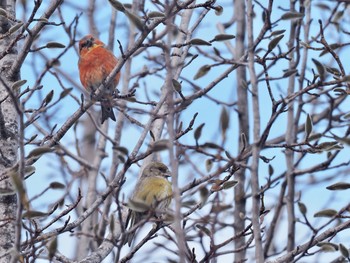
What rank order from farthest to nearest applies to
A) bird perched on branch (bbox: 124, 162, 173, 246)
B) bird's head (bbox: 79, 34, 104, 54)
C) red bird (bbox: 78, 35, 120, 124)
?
1. bird's head (bbox: 79, 34, 104, 54)
2. red bird (bbox: 78, 35, 120, 124)
3. bird perched on branch (bbox: 124, 162, 173, 246)

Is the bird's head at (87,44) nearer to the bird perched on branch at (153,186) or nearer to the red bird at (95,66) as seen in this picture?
the red bird at (95,66)

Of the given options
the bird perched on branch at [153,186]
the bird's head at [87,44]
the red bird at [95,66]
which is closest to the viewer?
the bird perched on branch at [153,186]

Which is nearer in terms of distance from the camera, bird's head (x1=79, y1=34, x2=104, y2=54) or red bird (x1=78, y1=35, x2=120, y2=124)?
red bird (x1=78, y1=35, x2=120, y2=124)

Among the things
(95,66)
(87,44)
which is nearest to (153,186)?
(95,66)

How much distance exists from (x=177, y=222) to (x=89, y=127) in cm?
856

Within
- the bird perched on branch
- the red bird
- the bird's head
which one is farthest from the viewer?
the bird's head

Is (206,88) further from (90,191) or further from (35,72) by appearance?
(90,191)

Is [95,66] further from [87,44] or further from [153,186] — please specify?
[153,186]

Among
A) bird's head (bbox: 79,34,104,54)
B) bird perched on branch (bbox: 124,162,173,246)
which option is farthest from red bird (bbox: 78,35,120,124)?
bird perched on branch (bbox: 124,162,173,246)

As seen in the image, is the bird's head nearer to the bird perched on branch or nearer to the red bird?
the red bird

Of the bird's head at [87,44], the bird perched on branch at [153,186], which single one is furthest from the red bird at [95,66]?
Result: the bird perched on branch at [153,186]

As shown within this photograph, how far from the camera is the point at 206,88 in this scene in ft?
12.9

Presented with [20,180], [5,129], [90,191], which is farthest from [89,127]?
[20,180]

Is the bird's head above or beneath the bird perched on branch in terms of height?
above
